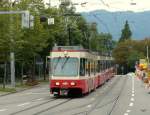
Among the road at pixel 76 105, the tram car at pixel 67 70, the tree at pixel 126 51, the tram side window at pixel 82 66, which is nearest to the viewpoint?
the road at pixel 76 105

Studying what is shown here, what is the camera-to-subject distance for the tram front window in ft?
116

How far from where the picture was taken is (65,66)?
3556cm

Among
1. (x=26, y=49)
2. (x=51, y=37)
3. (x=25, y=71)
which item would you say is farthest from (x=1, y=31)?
(x=25, y=71)

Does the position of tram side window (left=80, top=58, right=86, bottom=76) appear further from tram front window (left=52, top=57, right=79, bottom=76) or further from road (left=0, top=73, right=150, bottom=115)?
road (left=0, top=73, right=150, bottom=115)

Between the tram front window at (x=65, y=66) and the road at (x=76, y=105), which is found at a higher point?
the tram front window at (x=65, y=66)

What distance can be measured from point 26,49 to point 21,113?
1284 inches

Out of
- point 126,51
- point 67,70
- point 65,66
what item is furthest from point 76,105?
point 126,51

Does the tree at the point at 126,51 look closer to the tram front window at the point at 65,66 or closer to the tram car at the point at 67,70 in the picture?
the tram car at the point at 67,70

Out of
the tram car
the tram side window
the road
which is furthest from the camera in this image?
the tram side window

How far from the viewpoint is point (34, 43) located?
56594mm

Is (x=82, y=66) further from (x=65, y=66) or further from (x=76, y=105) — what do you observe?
(x=76, y=105)

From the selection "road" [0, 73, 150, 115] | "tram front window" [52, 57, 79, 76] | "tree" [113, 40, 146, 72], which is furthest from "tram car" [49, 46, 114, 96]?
"tree" [113, 40, 146, 72]

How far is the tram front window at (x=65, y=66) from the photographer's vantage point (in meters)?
35.5

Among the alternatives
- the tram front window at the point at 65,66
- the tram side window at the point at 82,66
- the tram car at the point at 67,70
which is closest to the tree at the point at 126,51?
the tram side window at the point at 82,66
